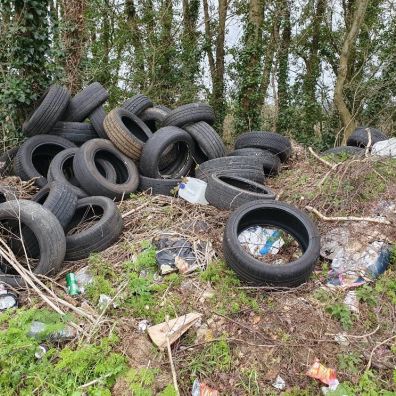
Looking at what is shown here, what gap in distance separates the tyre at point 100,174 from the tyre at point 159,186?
0.16 metres

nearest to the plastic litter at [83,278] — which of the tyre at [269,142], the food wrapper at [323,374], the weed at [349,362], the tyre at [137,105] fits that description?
the food wrapper at [323,374]

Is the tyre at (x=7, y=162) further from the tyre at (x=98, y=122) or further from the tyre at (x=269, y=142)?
the tyre at (x=269, y=142)

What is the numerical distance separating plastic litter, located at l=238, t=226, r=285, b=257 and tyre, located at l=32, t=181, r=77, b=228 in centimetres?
217

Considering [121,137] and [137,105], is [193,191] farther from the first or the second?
[137,105]

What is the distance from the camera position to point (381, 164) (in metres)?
5.96

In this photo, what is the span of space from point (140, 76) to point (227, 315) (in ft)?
38.4

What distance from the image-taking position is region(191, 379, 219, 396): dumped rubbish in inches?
122

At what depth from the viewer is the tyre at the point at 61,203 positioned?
4.68 metres

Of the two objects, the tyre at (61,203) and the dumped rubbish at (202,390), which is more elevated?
the tyre at (61,203)

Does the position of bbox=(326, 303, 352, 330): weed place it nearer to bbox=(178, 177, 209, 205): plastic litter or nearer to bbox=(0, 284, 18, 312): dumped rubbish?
bbox=(178, 177, 209, 205): plastic litter

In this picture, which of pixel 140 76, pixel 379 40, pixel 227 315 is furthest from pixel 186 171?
pixel 379 40

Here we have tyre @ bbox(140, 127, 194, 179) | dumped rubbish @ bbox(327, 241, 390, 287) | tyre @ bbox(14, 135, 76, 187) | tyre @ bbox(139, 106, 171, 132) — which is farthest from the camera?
tyre @ bbox(139, 106, 171, 132)

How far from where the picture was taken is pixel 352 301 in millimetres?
3896

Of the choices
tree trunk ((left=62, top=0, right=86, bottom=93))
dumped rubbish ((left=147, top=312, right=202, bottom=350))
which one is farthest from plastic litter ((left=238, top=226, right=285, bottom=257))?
tree trunk ((left=62, top=0, right=86, bottom=93))
